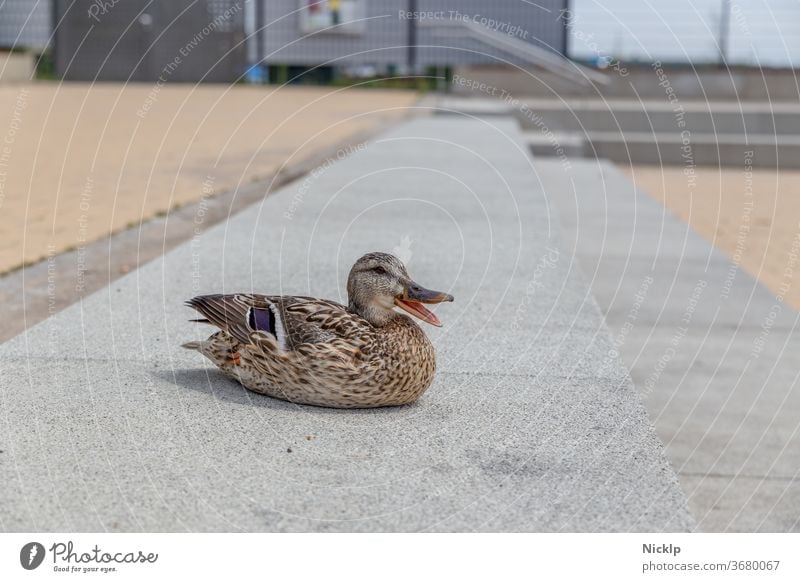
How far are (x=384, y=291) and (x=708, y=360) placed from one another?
11.5 ft

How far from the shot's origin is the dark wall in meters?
38.6

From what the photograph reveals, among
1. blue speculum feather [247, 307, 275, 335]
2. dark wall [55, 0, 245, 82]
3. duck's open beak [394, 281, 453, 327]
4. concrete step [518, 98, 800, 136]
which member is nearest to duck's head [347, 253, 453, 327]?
duck's open beak [394, 281, 453, 327]

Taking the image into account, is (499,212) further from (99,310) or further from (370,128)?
(370,128)

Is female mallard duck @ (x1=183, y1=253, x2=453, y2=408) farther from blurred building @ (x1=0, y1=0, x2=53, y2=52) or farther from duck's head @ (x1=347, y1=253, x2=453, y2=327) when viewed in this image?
blurred building @ (x1=0, y1=0, x2=53, y2=52)

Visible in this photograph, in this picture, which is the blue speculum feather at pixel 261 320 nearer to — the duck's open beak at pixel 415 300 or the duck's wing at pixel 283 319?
the duck's wing at pixel 283 319

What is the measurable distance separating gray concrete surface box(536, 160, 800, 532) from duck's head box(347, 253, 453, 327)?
5.26 feet

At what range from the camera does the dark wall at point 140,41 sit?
38562mm

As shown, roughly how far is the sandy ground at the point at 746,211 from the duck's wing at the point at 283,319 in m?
5.19

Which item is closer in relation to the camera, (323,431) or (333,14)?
(323,431)

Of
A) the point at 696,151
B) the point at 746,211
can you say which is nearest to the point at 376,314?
the point at 746,211

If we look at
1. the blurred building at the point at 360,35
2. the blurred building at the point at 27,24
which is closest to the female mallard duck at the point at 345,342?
the blurred building at the point at 360,35

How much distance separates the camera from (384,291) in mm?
3535

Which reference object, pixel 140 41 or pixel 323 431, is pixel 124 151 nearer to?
pixel 323 431
